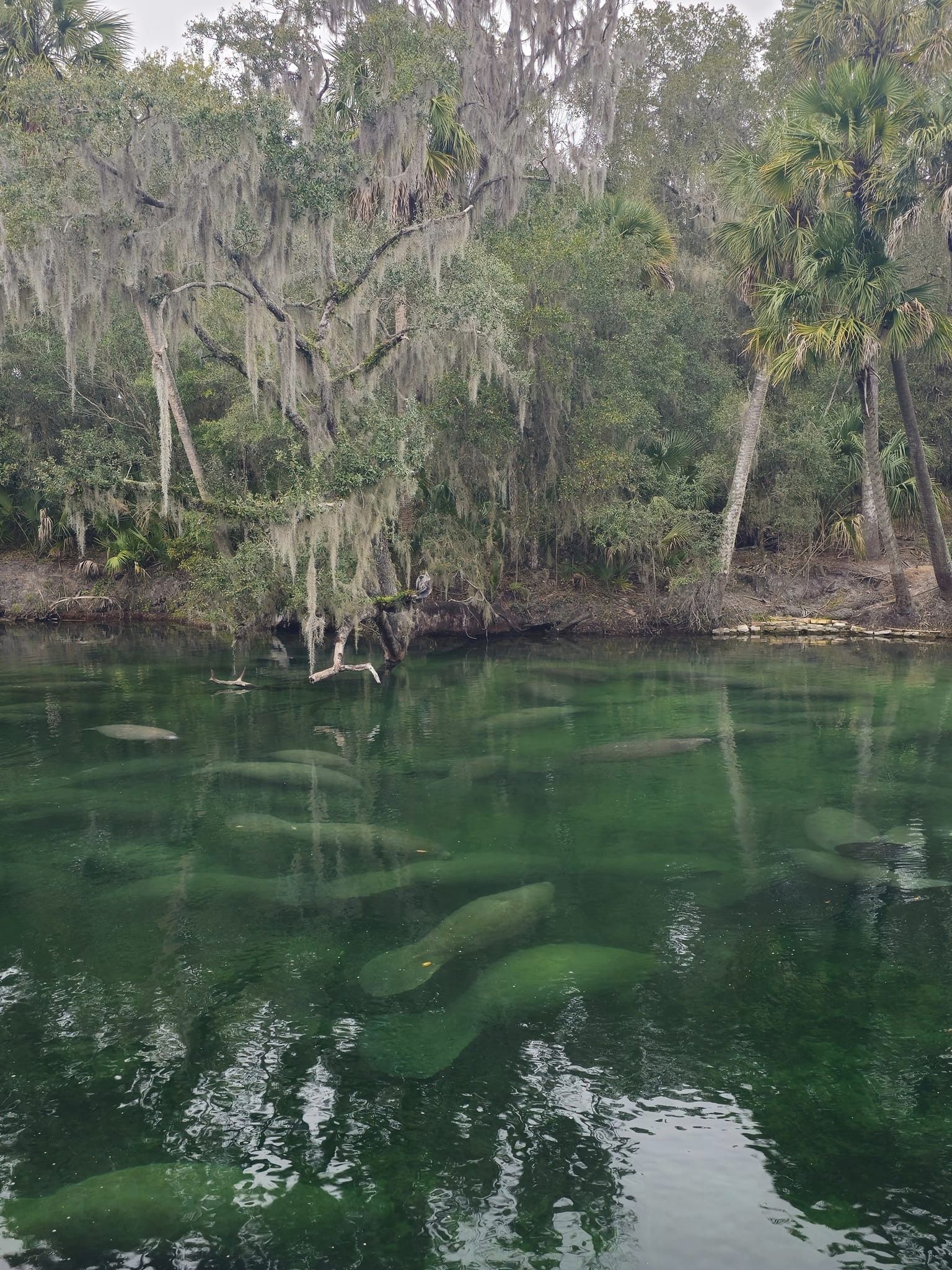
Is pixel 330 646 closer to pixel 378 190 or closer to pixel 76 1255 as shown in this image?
pixel 378 190

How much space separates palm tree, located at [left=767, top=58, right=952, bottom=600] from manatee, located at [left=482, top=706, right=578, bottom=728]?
8937mm

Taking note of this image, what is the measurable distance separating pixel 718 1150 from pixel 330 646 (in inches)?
675

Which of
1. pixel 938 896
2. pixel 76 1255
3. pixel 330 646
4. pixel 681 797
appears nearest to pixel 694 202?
pixel 330 646

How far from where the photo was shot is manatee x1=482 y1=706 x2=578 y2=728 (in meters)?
13.2

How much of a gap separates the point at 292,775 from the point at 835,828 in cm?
533

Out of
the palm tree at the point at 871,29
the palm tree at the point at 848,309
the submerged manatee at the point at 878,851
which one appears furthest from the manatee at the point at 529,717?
the palm tree at the point at 871,29

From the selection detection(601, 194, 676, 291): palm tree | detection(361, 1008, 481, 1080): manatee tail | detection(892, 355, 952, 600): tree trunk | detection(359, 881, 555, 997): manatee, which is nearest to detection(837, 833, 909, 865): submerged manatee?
detection(359, 881, 555, 997): manatee

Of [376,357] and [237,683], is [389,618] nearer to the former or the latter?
[237,683]

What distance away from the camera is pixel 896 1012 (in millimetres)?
5488

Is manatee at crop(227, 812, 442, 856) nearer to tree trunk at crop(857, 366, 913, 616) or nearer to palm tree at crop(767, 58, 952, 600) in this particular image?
palm tree at crop(767, 58, 952, 600)

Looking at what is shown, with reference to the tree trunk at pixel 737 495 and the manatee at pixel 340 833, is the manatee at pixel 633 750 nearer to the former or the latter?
the manatee at pixel 340 833

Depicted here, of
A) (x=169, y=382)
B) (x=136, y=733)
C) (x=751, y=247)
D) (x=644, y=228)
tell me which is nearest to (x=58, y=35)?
(x=169, y=382)

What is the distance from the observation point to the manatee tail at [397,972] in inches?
228

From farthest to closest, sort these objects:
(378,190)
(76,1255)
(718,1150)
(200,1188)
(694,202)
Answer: (694,202) < (378,190) < (718,1150) < (200,1188) < (76,1255)
